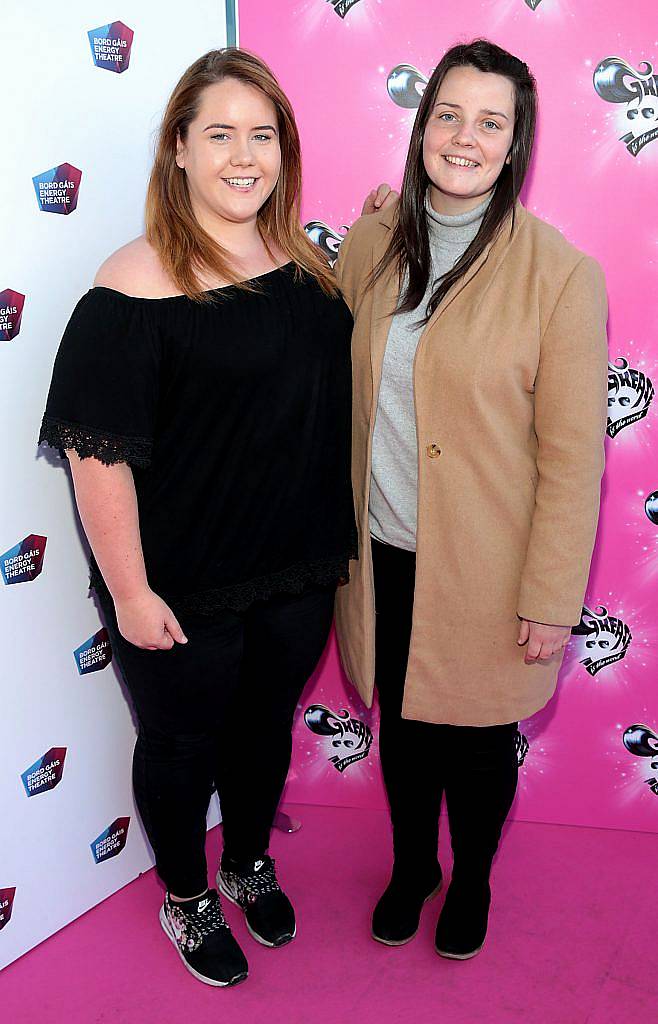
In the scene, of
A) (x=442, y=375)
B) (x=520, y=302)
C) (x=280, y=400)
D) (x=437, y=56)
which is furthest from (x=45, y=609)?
(x=437, y=56)

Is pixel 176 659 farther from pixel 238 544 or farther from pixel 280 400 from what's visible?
pixel 280 400

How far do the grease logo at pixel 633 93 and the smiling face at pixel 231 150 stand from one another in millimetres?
734

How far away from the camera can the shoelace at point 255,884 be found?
6.49 ft

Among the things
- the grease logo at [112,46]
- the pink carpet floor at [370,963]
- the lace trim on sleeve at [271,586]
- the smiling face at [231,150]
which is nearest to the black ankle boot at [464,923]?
the pink carpet floor at [370,963]

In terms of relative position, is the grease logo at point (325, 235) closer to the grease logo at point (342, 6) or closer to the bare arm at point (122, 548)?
the grease logo at point (342, 6)

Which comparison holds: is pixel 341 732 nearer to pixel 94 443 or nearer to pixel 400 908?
pixel 400 908

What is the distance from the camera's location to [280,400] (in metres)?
1.54

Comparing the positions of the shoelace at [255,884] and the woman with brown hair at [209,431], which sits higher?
the woman with brown hair at [209,431]

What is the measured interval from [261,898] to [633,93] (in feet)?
5.77

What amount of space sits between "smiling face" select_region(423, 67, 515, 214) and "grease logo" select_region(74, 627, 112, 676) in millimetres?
1091

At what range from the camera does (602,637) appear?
2.19 m

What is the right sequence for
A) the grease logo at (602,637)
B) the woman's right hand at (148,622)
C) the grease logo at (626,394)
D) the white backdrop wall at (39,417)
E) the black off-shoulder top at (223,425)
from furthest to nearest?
the grease logo at (602,637)
the grease logo at (626,394)
the white backdrop wall at (39,417)
the woman's right hand at (148,622)
the black off-shoulder top at (223,425)

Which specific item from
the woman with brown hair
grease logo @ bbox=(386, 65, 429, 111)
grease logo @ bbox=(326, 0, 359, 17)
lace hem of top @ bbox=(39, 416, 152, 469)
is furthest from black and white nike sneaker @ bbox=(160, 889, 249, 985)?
grease logo @ bbox=(326, 0, 359, 17)

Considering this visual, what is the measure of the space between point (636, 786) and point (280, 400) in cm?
137
